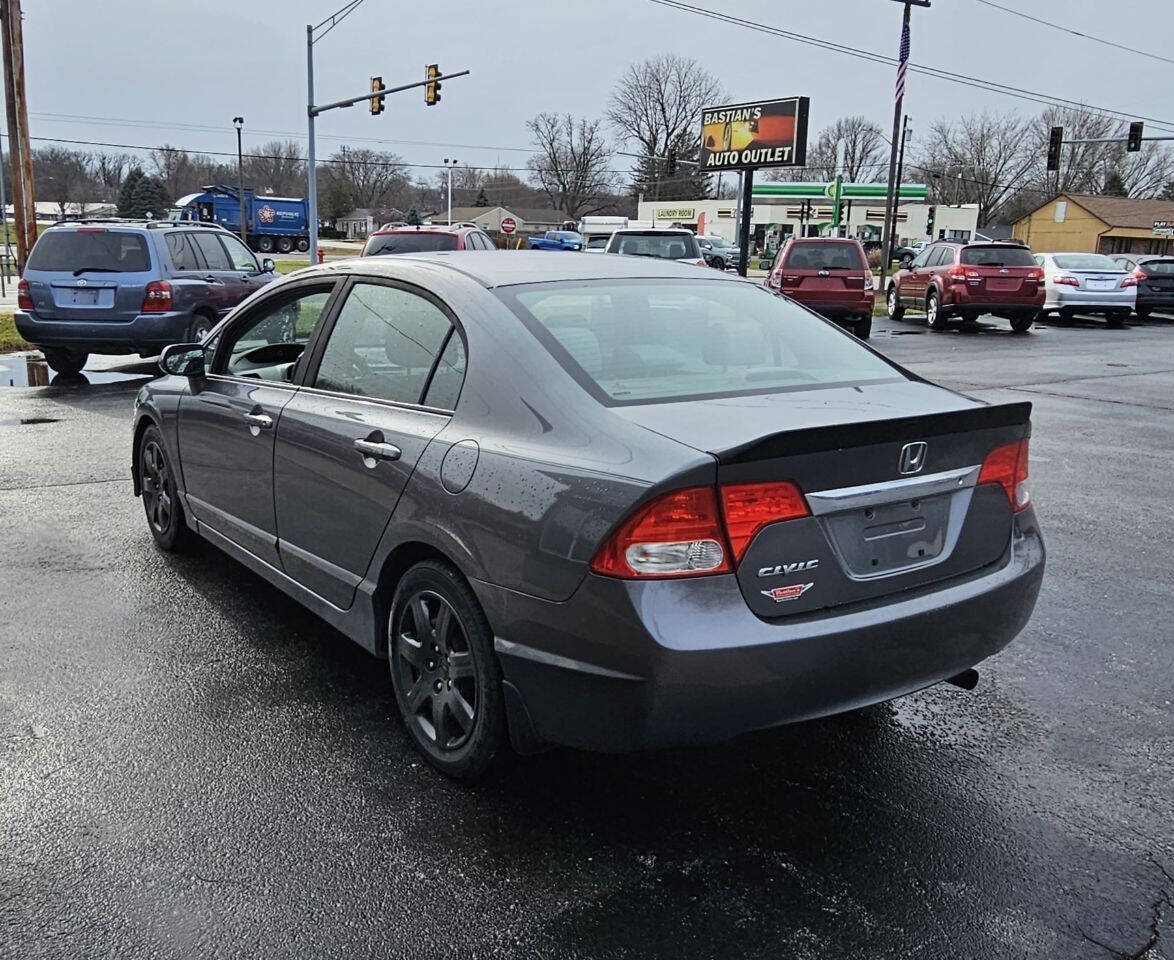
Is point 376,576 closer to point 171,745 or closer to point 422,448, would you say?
point 422,448

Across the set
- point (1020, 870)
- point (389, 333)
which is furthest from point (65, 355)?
point (1020, 870)

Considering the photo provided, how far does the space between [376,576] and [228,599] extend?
1747 millimetres

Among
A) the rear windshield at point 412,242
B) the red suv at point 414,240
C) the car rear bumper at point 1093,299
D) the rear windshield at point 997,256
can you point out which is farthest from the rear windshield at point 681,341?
the car rear bumper at point 1093,299

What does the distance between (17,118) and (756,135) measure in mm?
17642

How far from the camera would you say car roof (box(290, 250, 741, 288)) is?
3.64 metres

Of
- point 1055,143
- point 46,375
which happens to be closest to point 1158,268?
point 1055,143

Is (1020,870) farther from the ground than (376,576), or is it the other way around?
(376,576)

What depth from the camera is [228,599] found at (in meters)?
4.91

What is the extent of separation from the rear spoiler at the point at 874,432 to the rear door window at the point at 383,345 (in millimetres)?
1265

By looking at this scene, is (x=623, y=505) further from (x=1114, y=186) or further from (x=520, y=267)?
(x=1114, y=186)

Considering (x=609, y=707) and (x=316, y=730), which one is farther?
(x=316, y=730)

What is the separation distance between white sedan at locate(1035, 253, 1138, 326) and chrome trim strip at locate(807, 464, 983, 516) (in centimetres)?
2328

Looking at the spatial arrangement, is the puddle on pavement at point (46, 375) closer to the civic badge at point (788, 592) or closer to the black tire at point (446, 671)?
the black tire at point (446, 671)

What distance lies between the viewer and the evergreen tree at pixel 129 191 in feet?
285
